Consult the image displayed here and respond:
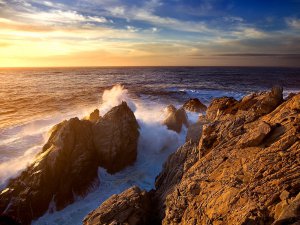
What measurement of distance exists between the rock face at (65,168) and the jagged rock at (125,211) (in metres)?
5.95

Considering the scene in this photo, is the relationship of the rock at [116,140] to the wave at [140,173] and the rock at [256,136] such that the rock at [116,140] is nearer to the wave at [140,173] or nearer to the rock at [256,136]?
the wave at [140,173]

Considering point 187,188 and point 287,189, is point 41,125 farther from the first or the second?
point 287,189

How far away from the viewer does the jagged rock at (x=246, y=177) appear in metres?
6.80

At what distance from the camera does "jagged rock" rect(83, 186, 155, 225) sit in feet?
35.3

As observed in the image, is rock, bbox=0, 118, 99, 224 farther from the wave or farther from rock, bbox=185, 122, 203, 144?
rock, bbox=185, 122, 203, 144

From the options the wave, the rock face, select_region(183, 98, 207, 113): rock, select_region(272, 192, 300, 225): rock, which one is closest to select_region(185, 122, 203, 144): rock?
the wave

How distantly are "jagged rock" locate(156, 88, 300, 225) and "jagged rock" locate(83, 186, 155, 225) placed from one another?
0.80 m

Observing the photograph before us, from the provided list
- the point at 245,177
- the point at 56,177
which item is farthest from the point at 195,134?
the point at 56,177

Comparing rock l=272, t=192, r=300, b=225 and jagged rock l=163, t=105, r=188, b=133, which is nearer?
rock l=272, t=192, r=300, b=225

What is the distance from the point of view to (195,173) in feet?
34.1

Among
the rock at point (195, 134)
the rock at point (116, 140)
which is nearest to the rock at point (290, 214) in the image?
the rock at point (195, 134)

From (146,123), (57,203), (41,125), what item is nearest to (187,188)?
(57,203)

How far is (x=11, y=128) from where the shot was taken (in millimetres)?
30219

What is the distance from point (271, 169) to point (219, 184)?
170cm
